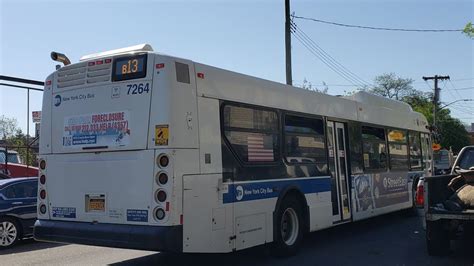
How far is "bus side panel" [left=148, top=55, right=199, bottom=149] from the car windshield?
6214mm

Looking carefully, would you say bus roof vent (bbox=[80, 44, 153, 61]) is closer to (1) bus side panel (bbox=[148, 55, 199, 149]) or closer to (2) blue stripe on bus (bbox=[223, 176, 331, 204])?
(1) bus side panel (bbox=[148, 55, 199, 149])

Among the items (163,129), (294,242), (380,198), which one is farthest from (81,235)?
(380,198)

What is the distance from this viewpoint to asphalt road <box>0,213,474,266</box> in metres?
8.10

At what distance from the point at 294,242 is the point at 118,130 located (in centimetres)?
367

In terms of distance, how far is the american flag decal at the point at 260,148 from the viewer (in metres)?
7.86

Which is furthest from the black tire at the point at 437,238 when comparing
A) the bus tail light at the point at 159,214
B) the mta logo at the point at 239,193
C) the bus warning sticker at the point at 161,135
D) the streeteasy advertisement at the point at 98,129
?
the streeteasy advertisement at the point at 98,129

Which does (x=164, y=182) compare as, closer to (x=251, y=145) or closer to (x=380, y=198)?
(x=251, y=145)

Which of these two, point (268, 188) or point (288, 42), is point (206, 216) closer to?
point (268, 188)

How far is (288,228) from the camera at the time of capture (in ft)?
28.7

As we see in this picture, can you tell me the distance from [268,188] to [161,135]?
2.36 m

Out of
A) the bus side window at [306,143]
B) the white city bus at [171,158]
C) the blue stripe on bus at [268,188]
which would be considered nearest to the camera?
the white city bus at [171,158]

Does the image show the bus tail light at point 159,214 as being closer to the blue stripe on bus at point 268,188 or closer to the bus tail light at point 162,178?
the bus tail light at point 162,178

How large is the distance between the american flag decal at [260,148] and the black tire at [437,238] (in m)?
2.88

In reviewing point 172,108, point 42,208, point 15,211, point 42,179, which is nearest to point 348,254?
point 172,108
